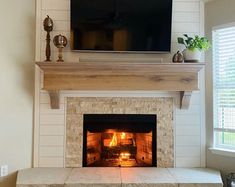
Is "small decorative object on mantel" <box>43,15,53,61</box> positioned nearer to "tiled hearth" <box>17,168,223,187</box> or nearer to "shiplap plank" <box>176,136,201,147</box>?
"tiled hearth" <box>17,168,223,187</box>

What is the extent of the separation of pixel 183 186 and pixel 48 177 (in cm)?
144

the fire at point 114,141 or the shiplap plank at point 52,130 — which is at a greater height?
the shiplap plank at point 52,130

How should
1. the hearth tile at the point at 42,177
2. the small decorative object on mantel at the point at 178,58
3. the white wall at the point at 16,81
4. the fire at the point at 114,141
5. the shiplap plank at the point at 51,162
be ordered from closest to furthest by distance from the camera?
the hearth tile at the point at 42,177 → the white wall at the point at 16,81 → the small decorative object on mantel at the point at 178,58 → the shiplap plank at the point at 51,162 → the fire at the point at 114,141

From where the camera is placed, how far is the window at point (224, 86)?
327cm

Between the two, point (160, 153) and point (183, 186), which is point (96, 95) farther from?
point (183, 186)

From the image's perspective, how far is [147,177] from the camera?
2959 millimetres

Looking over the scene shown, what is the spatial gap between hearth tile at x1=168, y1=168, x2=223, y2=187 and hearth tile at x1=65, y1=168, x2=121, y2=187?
2.19 feet

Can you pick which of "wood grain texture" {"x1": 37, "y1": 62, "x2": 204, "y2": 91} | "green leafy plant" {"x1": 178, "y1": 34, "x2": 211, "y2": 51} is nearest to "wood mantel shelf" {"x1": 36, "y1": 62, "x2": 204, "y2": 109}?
"wood grain texture" {"x1": 37, "y1": 62, "x2": 204, "y2": 91}

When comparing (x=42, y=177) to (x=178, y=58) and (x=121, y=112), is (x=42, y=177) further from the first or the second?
(x=178, y=58)

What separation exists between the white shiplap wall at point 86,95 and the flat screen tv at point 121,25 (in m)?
0.18

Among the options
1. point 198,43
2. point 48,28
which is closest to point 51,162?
point 48,28

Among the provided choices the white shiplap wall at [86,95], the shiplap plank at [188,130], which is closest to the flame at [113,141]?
the white shiplap wall at [86,95]

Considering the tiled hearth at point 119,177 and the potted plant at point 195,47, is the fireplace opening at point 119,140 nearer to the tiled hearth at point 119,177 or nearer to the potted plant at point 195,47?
the tiled hearth at point 119,177

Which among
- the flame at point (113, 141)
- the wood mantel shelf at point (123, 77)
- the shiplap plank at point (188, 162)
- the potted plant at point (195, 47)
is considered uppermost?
the potted plant at point (195, 47)
